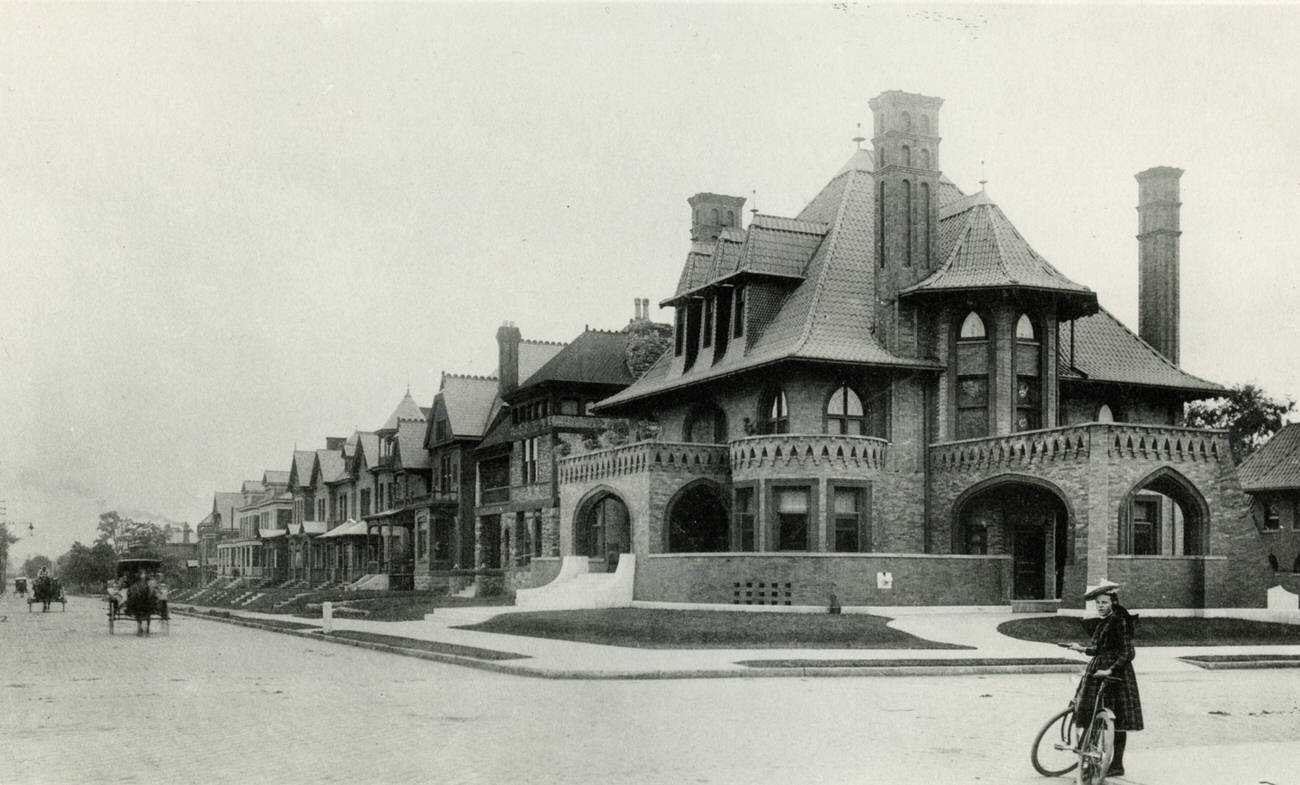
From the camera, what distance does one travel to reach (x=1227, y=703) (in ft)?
53.2

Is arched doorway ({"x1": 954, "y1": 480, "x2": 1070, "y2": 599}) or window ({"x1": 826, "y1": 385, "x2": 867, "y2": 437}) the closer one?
arched doorway ({"x1": 954, "y1": 480, "x2": 1070, "y2": 599})

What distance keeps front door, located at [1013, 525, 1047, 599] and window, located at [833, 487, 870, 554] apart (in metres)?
4.52

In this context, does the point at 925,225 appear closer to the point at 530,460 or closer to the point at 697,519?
the point at 697,519

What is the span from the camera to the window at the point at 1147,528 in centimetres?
3928

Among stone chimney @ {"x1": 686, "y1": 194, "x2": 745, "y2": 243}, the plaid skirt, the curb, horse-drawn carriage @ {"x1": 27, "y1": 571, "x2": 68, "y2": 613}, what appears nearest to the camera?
the plaid skirt

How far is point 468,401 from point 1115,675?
178 feet

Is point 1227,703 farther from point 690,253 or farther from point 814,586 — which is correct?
point 690,253

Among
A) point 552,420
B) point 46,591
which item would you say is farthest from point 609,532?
point 46,591

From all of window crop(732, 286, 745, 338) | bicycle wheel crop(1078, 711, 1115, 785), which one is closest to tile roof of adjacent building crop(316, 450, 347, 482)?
window crop(732, 286, 745, 338)

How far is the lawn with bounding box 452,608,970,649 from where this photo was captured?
2438cm

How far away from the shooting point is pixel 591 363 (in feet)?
175

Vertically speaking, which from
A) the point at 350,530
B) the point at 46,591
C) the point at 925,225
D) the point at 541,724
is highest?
the point at 925,225

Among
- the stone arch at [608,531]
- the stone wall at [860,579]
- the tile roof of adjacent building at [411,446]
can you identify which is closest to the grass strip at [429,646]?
the stone wall at [860,579]

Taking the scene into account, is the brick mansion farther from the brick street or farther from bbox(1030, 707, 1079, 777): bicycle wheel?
bbox(1030, 707, 1079, 777): bicycle wheel
